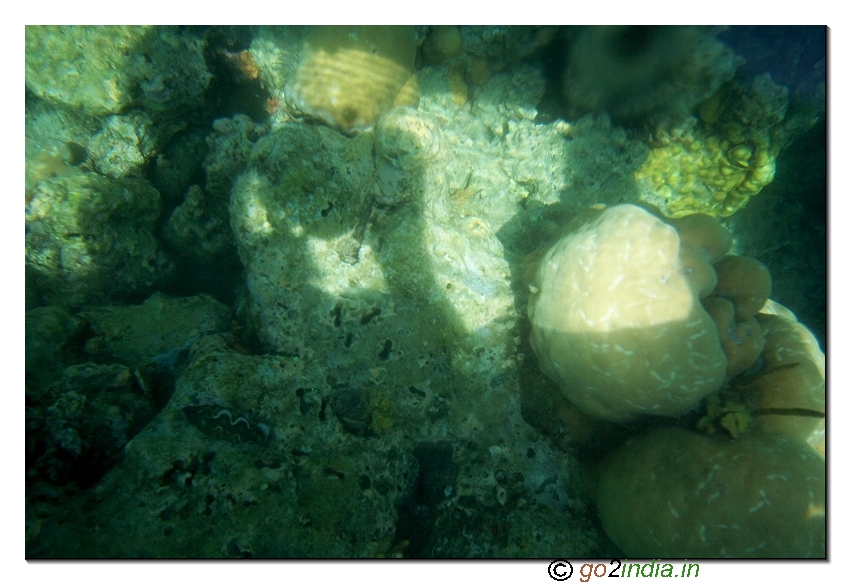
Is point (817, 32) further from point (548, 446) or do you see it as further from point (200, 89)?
point (200, 89)

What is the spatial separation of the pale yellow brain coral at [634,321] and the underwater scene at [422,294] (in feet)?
0.05

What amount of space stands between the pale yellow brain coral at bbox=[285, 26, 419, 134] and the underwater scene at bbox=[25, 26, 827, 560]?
0.8 inches

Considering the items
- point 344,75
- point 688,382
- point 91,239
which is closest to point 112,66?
point 91,239

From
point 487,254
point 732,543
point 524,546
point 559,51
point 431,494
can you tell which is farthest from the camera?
point 559,51

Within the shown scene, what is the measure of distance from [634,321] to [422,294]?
1.47m

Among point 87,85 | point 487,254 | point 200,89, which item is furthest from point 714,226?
point 87,85

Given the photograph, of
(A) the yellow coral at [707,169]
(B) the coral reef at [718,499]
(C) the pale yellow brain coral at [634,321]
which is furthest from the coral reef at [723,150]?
(B) the coral reef at [718,499]

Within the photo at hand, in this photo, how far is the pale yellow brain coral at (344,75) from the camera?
3.03m

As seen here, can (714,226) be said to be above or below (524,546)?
above

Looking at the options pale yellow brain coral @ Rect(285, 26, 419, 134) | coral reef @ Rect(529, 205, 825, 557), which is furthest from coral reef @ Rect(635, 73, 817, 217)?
pale yellow brain coral @ Rect(285, 26, 419, 134)

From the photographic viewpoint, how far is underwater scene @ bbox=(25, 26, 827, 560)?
2.19 m

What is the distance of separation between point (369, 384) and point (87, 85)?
3461 millimetres

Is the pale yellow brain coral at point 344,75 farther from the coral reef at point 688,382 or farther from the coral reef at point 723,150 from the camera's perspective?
the coral reef at point 723,150

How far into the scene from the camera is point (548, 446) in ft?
9.07
